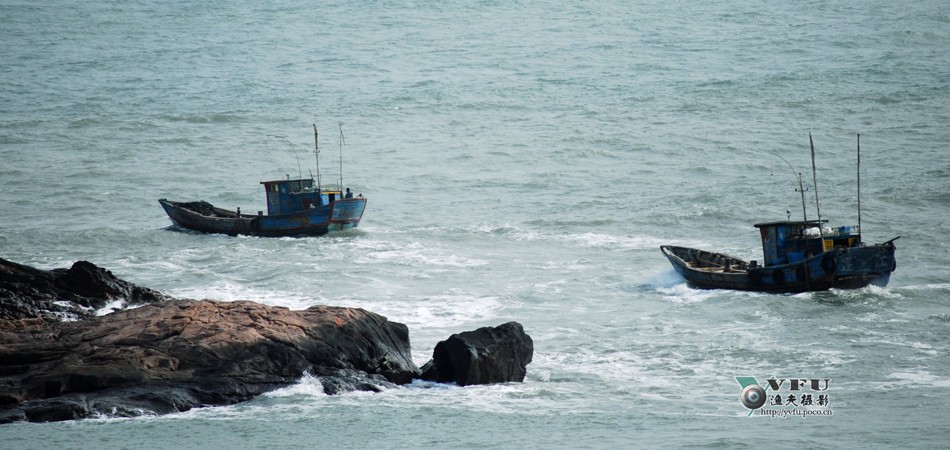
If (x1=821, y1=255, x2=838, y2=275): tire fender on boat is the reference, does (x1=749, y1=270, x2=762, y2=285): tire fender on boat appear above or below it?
below

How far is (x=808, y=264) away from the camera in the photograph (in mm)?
29172

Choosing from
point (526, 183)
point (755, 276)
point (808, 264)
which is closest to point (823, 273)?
point (808, 264)

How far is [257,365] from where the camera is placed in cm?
1950

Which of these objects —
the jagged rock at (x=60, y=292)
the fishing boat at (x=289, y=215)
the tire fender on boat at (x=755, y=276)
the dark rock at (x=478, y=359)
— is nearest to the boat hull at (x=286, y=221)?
the fishing boat at (x=289, y=215)

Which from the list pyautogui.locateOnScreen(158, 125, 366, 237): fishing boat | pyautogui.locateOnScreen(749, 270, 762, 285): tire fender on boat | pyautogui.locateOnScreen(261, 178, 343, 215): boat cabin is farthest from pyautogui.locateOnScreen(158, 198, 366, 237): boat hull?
pyautogui.locateOnScreen(749, 270, 762, 285): tire fender on boat

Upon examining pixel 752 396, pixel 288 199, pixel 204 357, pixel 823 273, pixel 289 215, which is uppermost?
pixel 288 199

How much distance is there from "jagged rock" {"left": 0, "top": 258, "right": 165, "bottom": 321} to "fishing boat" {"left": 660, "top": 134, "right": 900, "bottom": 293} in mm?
14832

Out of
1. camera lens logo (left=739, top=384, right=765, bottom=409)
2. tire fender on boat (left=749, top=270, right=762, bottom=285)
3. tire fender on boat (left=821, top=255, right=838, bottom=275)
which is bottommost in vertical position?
camera lens logo (left=739, top=384, right=765, bottom=409)

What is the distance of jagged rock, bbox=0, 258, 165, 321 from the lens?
23234 mm

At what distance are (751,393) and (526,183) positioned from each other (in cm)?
3065

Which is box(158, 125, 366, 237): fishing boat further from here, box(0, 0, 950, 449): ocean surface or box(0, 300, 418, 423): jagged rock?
box(0, 300, 418, 423): jagged rock

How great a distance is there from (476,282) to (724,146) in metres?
28.0

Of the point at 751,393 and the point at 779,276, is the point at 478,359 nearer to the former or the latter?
the point at 751,393

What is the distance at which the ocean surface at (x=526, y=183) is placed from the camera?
63.9 ft
